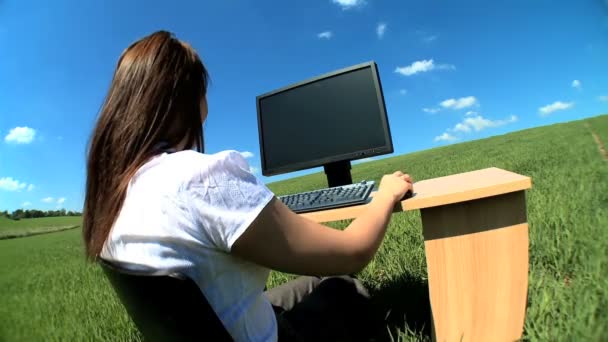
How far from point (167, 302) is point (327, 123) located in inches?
71.2

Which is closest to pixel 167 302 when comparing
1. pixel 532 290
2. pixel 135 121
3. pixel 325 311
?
pixel 135 121

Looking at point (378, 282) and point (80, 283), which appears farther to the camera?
point (80, 283)

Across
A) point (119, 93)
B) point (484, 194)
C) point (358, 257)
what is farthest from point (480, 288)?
point (119, 93)

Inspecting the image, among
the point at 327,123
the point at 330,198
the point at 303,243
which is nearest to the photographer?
the point at 303,243

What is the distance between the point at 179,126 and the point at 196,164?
30 cm

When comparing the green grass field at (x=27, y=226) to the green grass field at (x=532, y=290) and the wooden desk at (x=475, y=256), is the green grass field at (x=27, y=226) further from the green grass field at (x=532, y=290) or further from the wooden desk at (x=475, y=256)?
the wooden desk at (x=475, y=256)

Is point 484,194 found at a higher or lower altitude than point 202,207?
lower

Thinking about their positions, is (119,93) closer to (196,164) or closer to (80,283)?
(196,164)

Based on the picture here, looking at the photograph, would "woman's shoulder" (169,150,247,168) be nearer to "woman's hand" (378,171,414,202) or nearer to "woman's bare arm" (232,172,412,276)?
"woman's bare arm" (232,172,412,276)

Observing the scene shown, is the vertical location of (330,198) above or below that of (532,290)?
above

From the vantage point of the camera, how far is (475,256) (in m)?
1.61

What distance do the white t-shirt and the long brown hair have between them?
8 cm

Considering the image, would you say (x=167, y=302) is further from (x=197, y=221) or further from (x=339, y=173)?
(x=339, y=173)

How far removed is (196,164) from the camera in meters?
1.01
